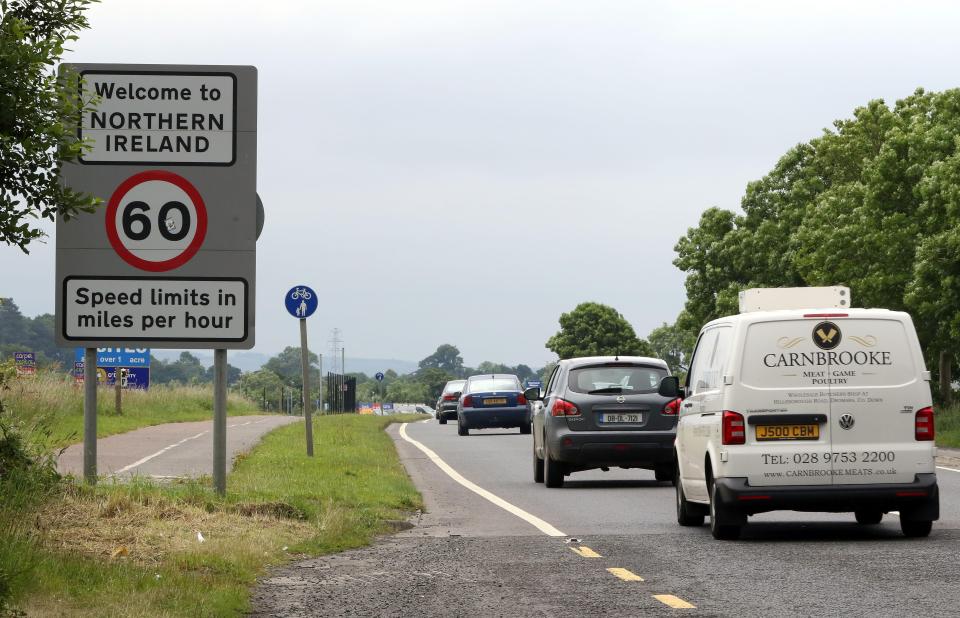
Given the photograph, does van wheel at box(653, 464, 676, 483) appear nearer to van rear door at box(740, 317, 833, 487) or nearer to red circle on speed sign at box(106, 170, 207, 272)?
van rear door at box(740, 317, 833, 487)

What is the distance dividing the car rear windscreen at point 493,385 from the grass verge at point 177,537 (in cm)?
2123

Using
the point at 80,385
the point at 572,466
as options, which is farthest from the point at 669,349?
the point at 572,466

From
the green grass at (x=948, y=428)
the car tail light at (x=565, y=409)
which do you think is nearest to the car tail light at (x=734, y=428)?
the car tail light at (x=565, y=409)

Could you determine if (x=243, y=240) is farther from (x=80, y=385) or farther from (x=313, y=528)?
(x=80, y=385)

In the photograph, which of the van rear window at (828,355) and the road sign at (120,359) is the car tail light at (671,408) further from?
the road sign at (120,359)

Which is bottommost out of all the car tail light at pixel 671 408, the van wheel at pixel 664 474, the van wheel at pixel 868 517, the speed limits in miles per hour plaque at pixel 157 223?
the van wheel at pixel 868 517

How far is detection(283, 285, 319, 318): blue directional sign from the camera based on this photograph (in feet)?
92.5

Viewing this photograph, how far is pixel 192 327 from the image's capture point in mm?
15398

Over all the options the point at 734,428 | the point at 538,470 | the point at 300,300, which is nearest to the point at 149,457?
the point at 300,300

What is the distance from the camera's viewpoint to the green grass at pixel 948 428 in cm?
3447

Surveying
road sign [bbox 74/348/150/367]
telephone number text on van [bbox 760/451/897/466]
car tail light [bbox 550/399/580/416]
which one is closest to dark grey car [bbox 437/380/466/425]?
road sign [bbox 74/348/150/367]

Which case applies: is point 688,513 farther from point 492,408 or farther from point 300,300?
point 492,408

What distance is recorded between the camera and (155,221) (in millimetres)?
15461

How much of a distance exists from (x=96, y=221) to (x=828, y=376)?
704cm
